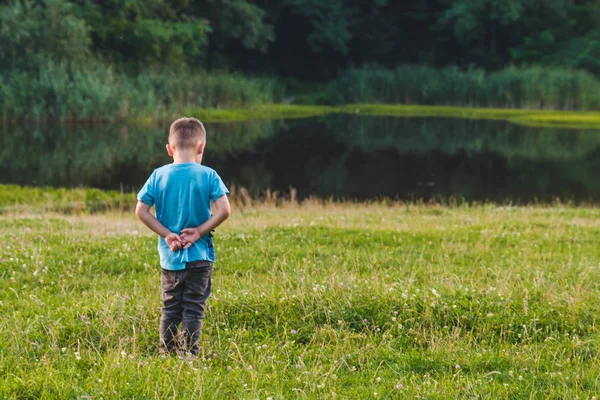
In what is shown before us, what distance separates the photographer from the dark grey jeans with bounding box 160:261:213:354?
224 inches

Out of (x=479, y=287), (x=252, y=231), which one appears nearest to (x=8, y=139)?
(x=252, y=231)

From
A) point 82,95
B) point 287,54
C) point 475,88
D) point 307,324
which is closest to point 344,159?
point 82,95

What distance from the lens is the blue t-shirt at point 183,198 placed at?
18.6ft

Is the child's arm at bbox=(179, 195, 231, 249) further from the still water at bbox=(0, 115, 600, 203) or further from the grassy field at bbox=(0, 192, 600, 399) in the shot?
the still water at bbox=(0, 115, 600, 203)

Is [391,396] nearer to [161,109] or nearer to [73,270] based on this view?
[73,270]

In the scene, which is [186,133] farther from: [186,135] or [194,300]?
[194,300]

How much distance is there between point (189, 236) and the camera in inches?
220

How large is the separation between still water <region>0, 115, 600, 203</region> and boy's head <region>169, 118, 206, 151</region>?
49.8ft

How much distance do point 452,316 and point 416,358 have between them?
102 centimetres

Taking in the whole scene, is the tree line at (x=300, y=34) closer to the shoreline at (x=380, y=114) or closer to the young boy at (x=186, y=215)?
the shoreline at (x=380, y=114)

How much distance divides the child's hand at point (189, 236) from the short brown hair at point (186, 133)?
23.9 inches

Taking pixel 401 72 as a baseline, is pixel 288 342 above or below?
below

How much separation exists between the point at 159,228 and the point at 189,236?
0.23m

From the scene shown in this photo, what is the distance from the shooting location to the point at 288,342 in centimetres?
600
